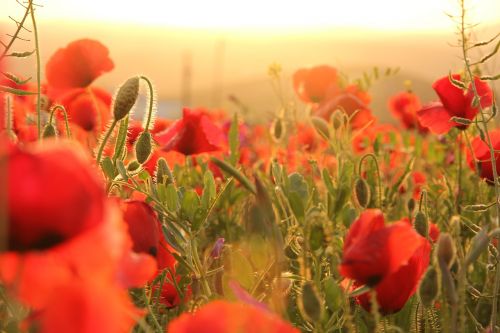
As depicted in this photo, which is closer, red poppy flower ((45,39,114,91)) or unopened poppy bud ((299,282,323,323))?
unopened poppy bud ((299,282,323,323))

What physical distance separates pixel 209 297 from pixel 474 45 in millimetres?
464

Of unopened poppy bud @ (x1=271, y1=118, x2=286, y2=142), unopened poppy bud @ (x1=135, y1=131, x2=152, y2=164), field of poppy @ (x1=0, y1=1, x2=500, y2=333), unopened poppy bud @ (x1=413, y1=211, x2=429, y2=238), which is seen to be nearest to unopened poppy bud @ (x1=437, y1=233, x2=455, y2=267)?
field of poppy @ (x1=0, y1=1, x2=500, y2=333)

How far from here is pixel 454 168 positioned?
1912 mm

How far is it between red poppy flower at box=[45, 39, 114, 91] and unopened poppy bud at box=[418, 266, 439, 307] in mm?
1133

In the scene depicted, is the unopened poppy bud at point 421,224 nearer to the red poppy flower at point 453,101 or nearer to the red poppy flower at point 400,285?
the red poppy flower at point 400,285

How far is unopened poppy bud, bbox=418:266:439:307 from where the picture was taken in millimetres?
720

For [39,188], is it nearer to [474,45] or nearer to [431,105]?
[474,45]

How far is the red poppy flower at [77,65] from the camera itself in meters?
1.68

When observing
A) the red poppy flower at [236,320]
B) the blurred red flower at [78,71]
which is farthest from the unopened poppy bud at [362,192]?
the blurred red flower at [78,71]

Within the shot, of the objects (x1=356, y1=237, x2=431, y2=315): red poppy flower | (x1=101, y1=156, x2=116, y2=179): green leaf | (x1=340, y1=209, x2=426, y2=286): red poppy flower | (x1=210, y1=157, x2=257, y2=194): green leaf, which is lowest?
(x1=356, y1=237, x2=431, y2=315): red poppy flower

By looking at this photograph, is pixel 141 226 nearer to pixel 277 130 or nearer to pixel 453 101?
pixel 453 101

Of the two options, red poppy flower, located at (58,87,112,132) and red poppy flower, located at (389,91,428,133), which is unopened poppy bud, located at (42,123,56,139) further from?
red poppy flower, located at (389,91,428,133)

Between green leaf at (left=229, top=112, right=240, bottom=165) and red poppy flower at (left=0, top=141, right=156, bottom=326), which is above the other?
red poppy flower at (left=0, top=141, right=156, bottom=326)

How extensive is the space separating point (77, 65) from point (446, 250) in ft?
3.80
